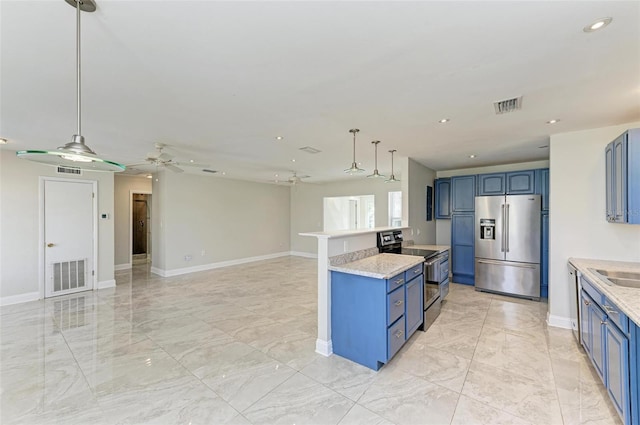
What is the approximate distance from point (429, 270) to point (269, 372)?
2228mm

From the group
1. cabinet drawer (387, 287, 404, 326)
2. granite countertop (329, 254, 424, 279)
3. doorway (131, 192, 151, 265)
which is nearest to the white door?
doorway (131, 192, 151, 265)

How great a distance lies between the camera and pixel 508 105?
2.61 metres

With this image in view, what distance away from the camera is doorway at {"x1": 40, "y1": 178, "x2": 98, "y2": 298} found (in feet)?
15.8

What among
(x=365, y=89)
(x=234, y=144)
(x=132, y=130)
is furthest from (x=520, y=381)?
(x=132, y=130)

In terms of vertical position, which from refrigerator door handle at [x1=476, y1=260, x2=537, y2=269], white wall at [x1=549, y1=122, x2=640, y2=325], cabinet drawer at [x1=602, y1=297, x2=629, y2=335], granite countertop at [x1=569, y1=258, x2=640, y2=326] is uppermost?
white wall at [x1=549, y1=122, x2=640, y2=325]

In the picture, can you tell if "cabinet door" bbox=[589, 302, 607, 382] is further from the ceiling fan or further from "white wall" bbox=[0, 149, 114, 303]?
"white wall" bbox=[0, 149, 114, 303]

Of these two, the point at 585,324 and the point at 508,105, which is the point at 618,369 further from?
the point at 508,105

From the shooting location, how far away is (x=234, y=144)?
4078 millimetres

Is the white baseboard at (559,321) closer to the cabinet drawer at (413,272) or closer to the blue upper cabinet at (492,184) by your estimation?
the cabinet drawer at (413,272)

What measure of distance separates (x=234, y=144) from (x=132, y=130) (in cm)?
126

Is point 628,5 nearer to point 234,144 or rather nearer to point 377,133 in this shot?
point 377,133

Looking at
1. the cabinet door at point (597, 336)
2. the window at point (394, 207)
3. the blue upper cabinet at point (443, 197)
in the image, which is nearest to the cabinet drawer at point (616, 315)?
the cabinet door at point (597, 336)

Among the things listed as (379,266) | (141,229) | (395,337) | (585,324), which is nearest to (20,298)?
(141,229)

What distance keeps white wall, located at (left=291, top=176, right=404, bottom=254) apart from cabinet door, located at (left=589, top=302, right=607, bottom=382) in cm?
535
